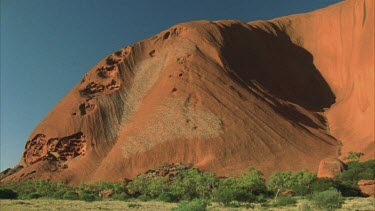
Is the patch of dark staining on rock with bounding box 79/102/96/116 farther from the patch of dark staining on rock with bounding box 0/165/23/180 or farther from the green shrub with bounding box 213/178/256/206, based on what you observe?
the green shrub with bounding box 213/178/256/206

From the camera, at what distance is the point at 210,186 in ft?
166

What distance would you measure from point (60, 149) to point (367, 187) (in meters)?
53.5

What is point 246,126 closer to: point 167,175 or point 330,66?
point 167,175

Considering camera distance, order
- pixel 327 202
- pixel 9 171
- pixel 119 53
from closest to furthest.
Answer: pixel 327 202 → pixel 9 171 → pixel 119 53

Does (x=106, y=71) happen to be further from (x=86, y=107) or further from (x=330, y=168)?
(x=330, y=168)

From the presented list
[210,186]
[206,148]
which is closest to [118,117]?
[206,148]

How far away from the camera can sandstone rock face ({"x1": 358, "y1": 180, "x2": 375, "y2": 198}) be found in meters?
46.1

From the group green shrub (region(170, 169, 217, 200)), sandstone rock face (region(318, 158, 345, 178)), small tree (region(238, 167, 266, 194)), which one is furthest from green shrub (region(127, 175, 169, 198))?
sandstone rock face (region(318, 158, 345, 178))

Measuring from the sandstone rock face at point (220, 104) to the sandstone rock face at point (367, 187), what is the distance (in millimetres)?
15704

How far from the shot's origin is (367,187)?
46562mm

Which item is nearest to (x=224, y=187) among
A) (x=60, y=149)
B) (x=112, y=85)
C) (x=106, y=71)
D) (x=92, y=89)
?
(x=60, y=149)

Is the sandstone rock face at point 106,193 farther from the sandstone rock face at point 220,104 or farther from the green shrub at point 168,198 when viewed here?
the sandstone rock face at point 220,104

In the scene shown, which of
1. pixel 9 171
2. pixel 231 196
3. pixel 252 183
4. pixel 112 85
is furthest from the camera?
pixel 112 85

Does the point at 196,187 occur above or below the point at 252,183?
below
